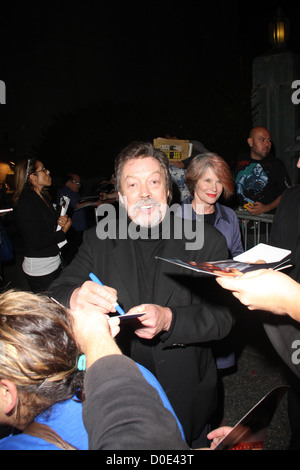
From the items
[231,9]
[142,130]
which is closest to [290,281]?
[142,130]

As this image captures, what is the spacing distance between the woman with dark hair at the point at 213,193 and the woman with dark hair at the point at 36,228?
5.92 ft

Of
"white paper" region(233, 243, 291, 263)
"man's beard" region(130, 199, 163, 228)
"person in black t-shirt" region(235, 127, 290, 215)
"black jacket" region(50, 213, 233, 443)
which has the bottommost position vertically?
"black jacket" region(50, 213, 233, 443)

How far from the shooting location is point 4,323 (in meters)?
1.15

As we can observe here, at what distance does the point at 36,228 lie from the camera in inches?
162

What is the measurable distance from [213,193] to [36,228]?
2.21 metres

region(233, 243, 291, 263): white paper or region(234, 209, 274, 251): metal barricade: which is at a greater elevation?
region(233, 243, 291, 263): white paper

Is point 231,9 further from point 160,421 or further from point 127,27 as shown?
point 160,421

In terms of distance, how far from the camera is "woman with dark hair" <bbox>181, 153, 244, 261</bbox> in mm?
3488

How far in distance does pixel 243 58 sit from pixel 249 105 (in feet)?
23.7

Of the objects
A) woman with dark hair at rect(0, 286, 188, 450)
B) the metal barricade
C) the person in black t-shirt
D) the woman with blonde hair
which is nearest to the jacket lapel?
woman with dark hair at rect(0, 286, 188, 450)

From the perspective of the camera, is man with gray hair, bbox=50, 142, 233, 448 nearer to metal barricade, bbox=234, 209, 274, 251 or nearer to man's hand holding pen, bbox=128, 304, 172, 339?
man's hand holding pen, bbox=128, 304, 172, 339

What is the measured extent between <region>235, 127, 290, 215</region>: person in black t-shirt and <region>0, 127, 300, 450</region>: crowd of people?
4.76ft

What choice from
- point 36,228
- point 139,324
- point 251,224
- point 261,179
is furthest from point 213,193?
point 36,228

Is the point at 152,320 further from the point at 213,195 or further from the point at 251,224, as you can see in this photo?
the point at 251,224
